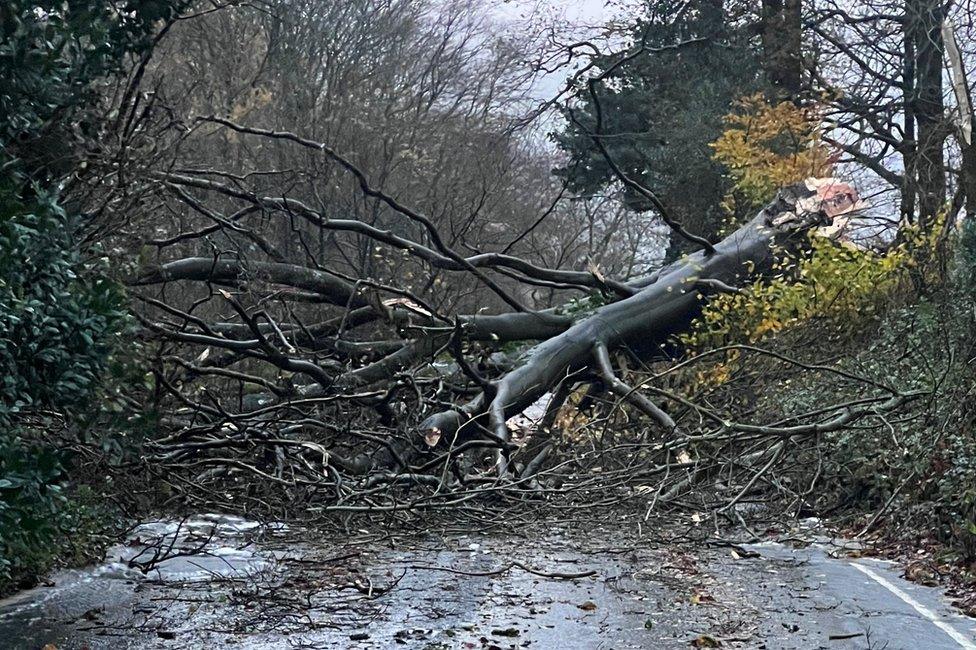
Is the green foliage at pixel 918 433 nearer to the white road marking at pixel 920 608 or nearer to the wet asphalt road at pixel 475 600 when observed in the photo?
the white road marking at pixel 920 608

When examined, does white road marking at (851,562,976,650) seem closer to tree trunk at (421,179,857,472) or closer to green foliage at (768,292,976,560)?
green foliage at (768,292,976,560)

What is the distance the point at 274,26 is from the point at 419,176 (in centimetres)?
421

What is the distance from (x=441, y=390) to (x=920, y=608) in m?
6.21

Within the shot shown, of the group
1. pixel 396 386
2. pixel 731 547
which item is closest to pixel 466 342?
pixel 396 386

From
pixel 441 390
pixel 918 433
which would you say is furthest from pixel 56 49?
pixel 918 433

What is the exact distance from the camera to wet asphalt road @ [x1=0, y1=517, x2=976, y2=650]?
6309mm

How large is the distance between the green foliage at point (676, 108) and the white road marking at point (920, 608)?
1720 cm

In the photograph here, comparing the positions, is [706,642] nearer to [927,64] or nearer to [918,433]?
[918,433]

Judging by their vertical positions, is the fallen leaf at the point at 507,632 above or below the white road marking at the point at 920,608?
above

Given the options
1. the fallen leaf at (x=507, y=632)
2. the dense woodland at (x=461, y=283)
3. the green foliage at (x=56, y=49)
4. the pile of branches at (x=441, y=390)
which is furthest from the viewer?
the pile of branches at (x=441, y=390)

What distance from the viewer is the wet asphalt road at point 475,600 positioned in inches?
248

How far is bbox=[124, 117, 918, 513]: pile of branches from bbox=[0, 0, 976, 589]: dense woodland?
6 centimetres

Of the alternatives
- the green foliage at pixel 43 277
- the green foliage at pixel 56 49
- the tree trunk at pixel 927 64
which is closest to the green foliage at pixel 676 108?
the tree trunk at pixel 927 64

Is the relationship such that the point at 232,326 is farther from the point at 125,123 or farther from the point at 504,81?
the point at 504,81
